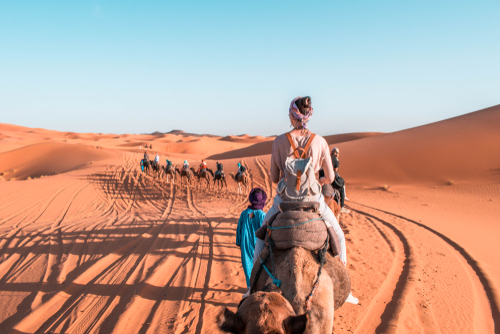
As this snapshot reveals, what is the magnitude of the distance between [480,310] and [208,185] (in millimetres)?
16956

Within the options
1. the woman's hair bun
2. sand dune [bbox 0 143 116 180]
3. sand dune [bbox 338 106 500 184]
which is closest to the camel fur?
the woman's hair bun

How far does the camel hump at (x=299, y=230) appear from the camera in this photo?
241cm

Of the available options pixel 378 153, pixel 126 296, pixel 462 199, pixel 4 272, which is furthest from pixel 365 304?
pixel 378 153

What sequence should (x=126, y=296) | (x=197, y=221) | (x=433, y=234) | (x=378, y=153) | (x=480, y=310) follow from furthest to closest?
1. (x=378, y=153)
2. (x=197, y=221)
3. (x=433, y=234)
4. (x=126, y=296)
5. (x=480, y=310)

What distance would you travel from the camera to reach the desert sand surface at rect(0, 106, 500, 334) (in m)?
4.25

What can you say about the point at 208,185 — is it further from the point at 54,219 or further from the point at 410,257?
the point at 410,257

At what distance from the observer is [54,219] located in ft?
37.7

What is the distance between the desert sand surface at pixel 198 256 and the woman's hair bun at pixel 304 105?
2.78 meters

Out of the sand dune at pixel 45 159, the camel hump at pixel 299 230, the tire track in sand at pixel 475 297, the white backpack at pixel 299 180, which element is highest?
the white backpack at pixel 299 180

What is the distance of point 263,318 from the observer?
1.63 meters

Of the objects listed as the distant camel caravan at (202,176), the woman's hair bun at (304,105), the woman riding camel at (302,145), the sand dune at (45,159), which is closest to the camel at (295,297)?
the woman riding camel at (302,145)

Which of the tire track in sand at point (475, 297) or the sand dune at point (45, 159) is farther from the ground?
the tire track in sand at point (475, 297)

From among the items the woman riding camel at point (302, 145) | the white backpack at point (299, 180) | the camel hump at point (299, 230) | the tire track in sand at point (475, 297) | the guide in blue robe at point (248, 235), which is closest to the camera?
the camel hump at point (299, 230)

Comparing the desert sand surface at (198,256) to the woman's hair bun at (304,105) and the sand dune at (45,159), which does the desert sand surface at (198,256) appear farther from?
the sand dune at (45,159)
